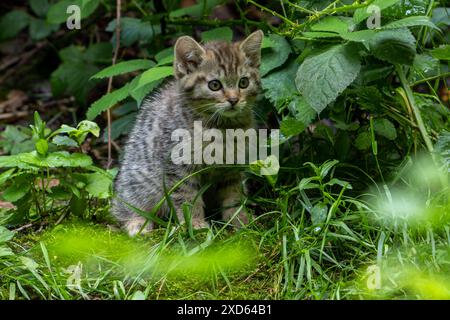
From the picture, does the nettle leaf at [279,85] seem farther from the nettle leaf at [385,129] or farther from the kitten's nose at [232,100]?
the nettle leaf at [385,129]

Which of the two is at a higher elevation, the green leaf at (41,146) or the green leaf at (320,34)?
the green leaf at (320,34)

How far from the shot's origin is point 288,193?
357cm

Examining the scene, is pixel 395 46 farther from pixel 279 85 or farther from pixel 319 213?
pixel 319 213

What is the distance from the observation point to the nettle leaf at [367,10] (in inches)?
128

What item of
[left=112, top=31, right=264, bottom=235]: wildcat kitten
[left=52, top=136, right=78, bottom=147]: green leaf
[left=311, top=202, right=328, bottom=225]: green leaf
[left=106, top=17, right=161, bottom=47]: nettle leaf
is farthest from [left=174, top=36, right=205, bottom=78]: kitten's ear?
[left=106, top=17, right=161, bottom=47]: nettle leaf

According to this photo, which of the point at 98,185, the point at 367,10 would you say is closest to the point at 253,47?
the point at 367,10

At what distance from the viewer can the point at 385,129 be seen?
3787 mm

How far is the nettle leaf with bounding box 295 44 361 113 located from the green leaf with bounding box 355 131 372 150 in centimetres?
52

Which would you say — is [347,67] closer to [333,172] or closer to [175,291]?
[333,172]

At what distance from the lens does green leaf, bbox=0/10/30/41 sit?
6164mm

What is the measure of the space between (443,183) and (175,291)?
1478 millimetres

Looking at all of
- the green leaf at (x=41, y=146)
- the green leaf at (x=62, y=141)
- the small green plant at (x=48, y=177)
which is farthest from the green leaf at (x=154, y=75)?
the green leaf at (x=41, y=146)

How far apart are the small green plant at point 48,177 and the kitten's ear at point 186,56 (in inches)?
22.6
